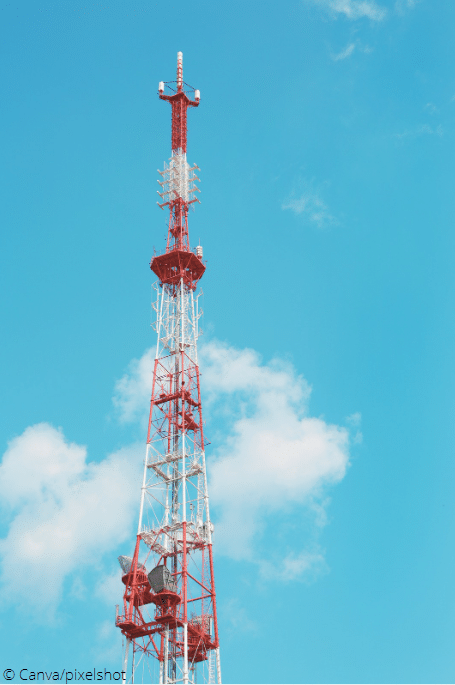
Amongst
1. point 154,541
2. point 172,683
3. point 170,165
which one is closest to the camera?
point 172,683

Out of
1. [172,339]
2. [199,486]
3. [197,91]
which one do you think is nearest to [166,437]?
[199,486]

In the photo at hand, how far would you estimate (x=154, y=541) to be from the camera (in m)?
70.9

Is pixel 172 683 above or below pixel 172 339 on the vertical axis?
below

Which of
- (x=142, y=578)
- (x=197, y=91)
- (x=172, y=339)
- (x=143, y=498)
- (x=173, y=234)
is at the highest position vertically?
(x=197, y=91)

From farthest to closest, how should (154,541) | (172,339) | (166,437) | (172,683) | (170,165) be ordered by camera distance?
1. (170,165)
2. (172,339)
3. (166,437)
4. (154,541)
5. (172,683)

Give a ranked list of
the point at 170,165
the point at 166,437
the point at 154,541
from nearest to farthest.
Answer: the point at 154,541, the point at 166,437, the point at 170,165

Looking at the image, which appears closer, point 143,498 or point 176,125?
point 143,498

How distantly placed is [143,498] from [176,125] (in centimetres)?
4489

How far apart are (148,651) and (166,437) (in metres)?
19.5

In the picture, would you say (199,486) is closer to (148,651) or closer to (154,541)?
(154,541)

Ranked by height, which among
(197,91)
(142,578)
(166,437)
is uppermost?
(197,91)

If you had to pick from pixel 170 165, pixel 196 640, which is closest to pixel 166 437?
pixel 196 640

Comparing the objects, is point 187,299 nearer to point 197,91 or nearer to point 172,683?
point 197,91

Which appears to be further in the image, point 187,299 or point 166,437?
point 187,299
